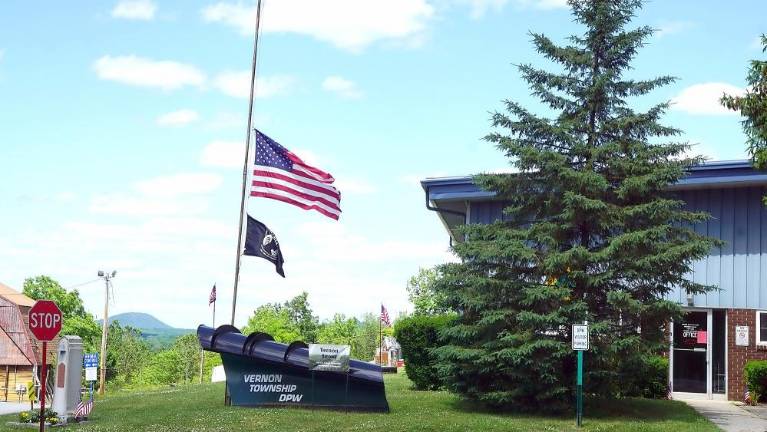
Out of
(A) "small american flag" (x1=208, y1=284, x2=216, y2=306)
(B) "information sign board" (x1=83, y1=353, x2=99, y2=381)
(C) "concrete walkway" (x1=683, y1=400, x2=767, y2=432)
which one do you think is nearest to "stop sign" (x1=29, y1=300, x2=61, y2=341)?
(C) "concrete walkway" (x1=683, y1=400, x2=767, y2=432)

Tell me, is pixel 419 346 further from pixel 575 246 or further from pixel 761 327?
pixel 761 327

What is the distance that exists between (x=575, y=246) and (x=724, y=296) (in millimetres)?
7845

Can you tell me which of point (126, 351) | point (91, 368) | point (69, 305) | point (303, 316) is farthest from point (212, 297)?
point (126, 351)

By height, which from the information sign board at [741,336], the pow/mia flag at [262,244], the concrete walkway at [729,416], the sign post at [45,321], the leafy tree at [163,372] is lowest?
the leafy tree at [163,372]

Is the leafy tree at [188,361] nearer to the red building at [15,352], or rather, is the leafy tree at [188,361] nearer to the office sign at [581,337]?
the red building at [15,352]

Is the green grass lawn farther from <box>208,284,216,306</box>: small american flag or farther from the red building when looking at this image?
the red building

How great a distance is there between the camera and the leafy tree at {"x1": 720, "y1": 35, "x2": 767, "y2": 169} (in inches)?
759

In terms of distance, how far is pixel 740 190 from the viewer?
2512 cm

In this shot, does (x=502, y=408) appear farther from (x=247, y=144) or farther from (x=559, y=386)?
(x=247, y=144)

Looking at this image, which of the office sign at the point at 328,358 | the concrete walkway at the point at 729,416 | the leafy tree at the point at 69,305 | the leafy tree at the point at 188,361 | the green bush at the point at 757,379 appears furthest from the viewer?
the leafy tree at the point at 188,361

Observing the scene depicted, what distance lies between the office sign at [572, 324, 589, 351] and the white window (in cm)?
959

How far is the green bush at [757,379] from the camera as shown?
23734 mm

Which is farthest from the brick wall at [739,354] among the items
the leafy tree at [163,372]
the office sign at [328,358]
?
the leafy tree at [163,372]

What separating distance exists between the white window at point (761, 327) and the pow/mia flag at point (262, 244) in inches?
498
